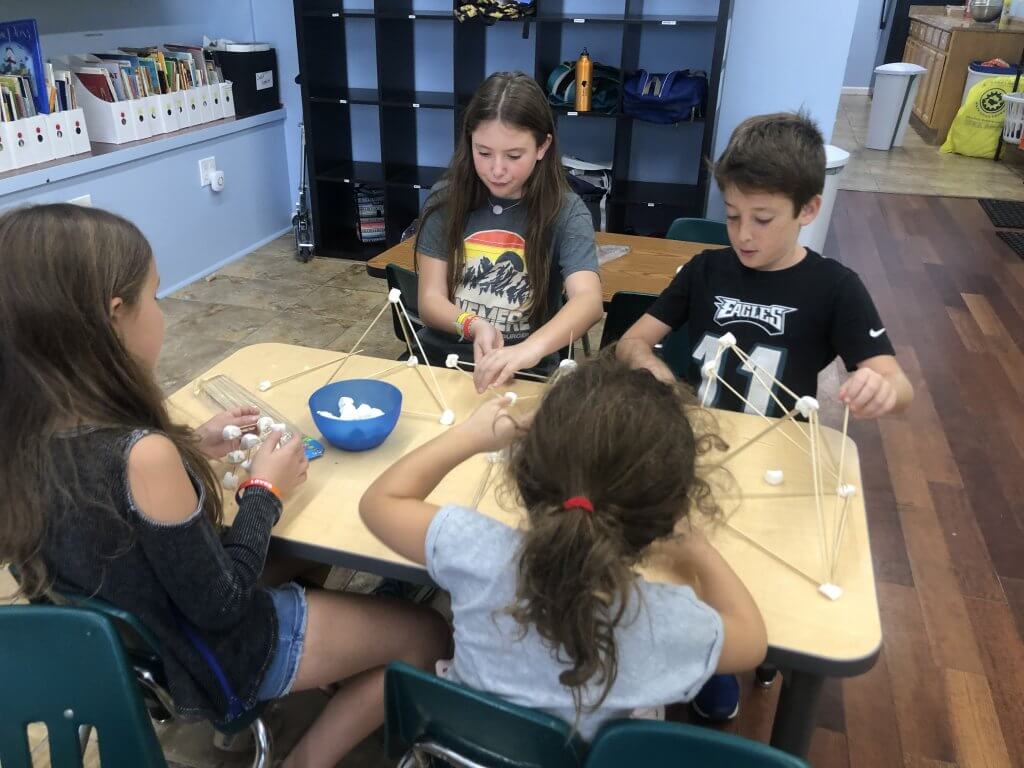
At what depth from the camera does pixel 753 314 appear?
1536 millimetres

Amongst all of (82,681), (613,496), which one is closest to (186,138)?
(82,681)

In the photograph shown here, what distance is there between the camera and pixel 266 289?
384 cm

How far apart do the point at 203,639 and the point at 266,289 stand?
301 centimetres

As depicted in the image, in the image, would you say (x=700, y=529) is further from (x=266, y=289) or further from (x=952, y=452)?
(x=266, y=289)

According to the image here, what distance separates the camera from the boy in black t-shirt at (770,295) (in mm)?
1408

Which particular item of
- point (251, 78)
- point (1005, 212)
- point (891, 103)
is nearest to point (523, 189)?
point (251, 78)

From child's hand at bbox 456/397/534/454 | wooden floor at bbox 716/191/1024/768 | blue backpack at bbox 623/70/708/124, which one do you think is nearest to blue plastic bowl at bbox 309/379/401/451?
child's hand at bbox 456/397/534/454

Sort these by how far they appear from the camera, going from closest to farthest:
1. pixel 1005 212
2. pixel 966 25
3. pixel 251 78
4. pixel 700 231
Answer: pixel 700 231, pixel 251 78, pixel 1005 212, pixel 966 25

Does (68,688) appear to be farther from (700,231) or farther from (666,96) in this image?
(666,96)

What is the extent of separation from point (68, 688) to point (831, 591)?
923 mm

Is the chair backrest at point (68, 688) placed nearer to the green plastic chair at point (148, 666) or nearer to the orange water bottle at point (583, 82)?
the green plastic chair at point (148, 666)

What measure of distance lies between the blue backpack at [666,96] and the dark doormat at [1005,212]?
9.13ft

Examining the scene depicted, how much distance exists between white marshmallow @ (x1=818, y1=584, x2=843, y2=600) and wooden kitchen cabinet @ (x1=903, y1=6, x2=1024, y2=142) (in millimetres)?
7405

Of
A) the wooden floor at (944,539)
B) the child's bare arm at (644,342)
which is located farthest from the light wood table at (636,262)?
the wooden floor at (944,539)
